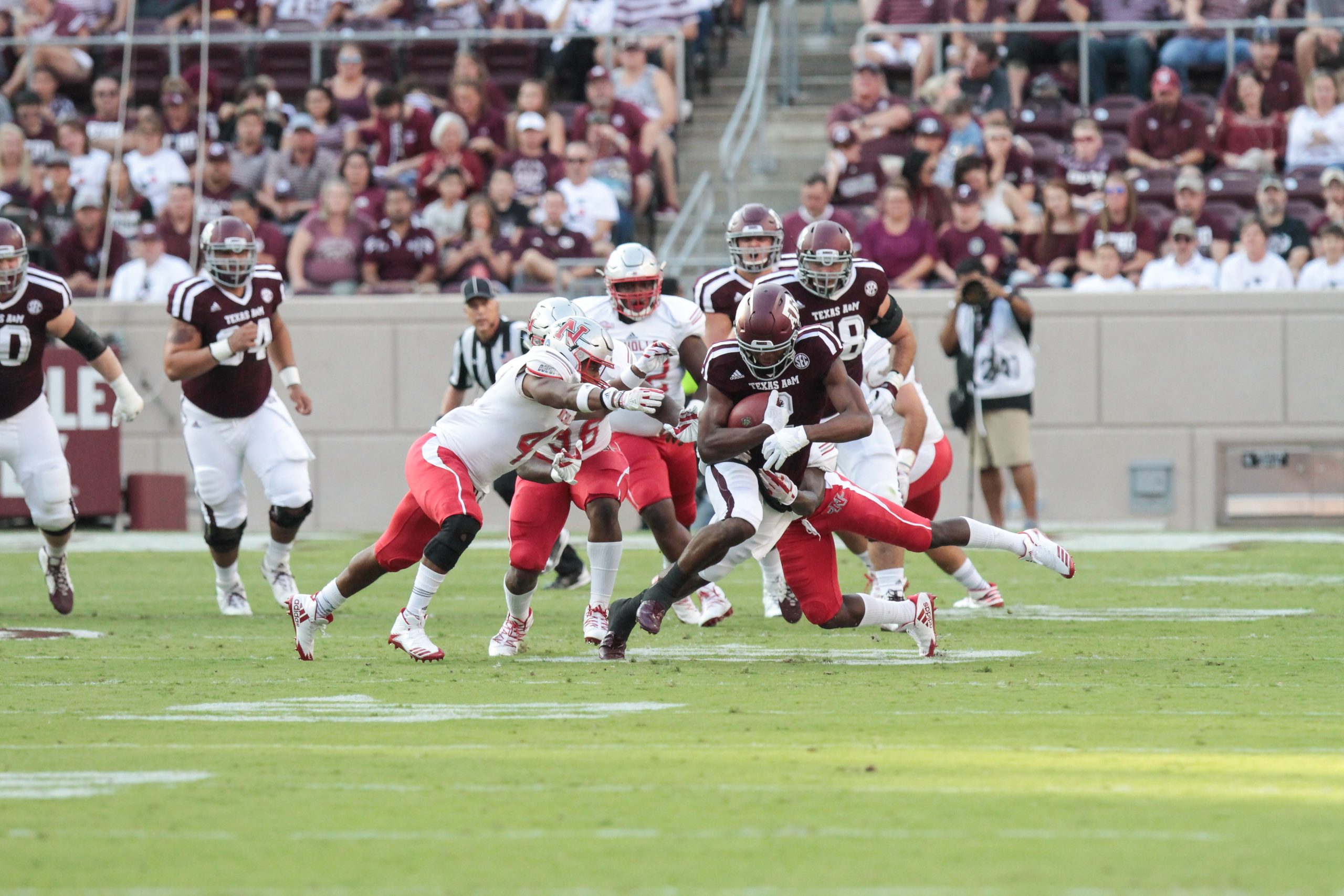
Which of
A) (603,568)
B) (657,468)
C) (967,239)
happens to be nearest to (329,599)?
(603,568)

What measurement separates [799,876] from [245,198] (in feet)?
40.6

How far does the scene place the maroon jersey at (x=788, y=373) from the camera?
6.90 meters

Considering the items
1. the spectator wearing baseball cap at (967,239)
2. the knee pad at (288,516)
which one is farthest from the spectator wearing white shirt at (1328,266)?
the knee pad at (288,516)

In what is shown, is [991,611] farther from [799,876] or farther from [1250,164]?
[1250,164]

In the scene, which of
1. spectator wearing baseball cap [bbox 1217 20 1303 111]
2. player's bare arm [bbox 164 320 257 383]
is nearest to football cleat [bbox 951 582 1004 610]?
player's bare arm [bbox 164 320 257 383]

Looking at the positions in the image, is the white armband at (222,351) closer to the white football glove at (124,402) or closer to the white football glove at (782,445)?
the white football glove at (124,402)

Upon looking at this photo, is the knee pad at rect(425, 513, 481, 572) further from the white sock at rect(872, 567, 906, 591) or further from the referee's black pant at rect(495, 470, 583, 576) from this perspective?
the referee's black pant at rect(495, 470, 583, 576)

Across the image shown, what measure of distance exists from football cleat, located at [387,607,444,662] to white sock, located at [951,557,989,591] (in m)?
2.64

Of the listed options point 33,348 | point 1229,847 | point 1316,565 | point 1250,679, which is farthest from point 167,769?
point 1316,565

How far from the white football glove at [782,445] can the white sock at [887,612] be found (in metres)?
0.66

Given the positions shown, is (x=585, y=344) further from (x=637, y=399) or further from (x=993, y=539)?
(x=993, y=539)

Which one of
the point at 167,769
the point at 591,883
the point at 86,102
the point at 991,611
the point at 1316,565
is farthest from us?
the point at 86,102

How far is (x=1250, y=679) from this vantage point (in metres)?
6.46

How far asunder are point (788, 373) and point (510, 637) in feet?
4.81
